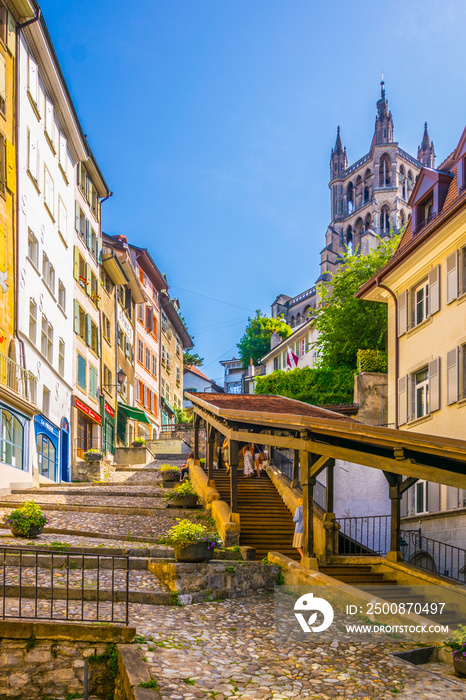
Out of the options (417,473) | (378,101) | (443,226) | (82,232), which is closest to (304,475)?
(417,473)

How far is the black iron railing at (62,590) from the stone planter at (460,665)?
13.7ft

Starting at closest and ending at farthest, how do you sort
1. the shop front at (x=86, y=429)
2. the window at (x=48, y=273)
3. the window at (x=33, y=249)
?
the window at (x=33, y=249) → the window at (x=48, y=273) → the shop front at (x=86, y=429)

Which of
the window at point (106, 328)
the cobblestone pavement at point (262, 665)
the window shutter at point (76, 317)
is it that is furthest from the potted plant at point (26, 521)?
the window at point (106, 328)

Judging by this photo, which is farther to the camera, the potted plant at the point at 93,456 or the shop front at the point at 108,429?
the shop front at the point at 108,429

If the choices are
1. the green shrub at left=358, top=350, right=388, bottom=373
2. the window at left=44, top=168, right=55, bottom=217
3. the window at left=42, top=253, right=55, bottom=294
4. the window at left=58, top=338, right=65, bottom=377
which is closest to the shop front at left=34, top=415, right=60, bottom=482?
the window at left=58, top=338, right=65, bottom=377

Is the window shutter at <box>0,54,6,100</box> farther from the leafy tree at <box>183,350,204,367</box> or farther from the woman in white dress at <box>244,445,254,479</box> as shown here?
the leafy tree at <box>183,350,204,367</box>

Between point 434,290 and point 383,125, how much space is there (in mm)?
99092

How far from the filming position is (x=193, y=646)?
997cm

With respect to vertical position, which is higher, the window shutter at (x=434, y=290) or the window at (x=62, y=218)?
the window at (x=62, y=218)

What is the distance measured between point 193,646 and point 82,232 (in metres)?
27.2

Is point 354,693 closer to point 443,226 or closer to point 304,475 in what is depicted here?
point 304,475

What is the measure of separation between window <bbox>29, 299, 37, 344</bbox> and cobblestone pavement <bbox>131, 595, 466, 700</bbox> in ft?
47.8

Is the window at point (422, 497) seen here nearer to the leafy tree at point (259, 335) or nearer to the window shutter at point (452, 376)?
the window shutter at point (452, 376)

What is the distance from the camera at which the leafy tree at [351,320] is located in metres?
35.7
